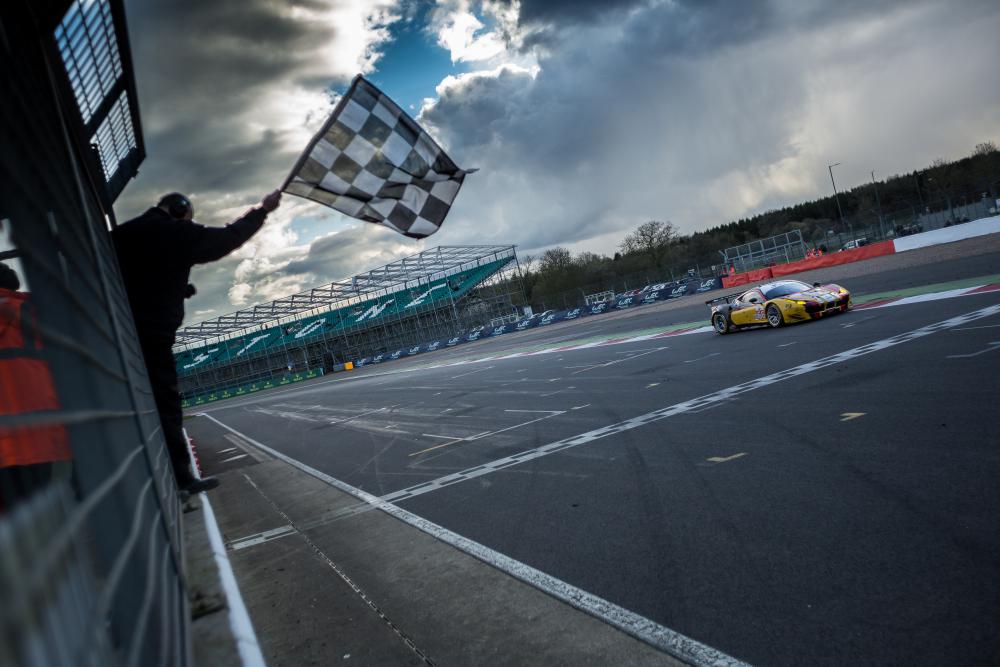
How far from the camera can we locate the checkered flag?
20.9 ft

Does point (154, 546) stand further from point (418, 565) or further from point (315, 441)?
point (315, 441)

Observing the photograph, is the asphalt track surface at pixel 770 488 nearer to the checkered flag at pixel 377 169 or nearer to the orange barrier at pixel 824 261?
the checkered flag at pixel 377 169

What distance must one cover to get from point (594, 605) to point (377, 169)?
483cm

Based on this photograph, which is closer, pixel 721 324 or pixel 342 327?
pixel 721 324

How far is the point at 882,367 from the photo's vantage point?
9000 mm

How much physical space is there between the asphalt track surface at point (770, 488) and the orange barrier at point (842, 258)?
827 inches

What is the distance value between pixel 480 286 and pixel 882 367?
66987 mm

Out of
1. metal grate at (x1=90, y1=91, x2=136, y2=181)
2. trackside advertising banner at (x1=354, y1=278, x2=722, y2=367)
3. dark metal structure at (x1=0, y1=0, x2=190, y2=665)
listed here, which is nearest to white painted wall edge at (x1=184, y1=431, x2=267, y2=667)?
dark metal structure at (x1=0, y1=0, x2=190, y2=665)

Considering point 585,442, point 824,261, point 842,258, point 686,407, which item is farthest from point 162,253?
point 824,261

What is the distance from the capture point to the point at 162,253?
14.9ft

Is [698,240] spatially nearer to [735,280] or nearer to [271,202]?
[735,280]

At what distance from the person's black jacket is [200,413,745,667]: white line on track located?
270 cm

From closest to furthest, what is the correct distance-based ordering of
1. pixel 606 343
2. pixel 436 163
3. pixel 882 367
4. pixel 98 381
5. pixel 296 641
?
pixel 98 381 → pixel 296 641 → pixel 436 163 → pixel 882 367 → pixel 606 343

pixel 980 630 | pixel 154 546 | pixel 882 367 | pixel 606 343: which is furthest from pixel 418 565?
pixel 606 343
